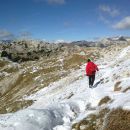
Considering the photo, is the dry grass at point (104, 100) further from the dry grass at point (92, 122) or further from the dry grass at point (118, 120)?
the dry grass at point (118, 120)

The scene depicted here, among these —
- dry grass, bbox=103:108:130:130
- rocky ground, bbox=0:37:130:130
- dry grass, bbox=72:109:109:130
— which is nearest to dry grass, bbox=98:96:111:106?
rocky ground, bbox=0:37:130:130

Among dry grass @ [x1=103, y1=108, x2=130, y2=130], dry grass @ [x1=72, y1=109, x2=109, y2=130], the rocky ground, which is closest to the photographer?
dry grass @ [x1=103, y1=108, x2=130, y2=130]

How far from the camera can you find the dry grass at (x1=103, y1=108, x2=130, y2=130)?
566 inches

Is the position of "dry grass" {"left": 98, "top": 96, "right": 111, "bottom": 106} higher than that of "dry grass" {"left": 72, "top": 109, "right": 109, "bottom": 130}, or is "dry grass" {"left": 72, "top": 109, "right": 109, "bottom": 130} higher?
"dry grass" {"left": 98, "top": 96, "right": 111, "bottom": 106}

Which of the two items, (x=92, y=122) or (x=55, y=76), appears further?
(x=55, y=76)

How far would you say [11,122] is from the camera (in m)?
17.0

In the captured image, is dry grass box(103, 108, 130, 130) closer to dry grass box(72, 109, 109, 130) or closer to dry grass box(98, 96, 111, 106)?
dry grass box(72, 109, 109, 130)

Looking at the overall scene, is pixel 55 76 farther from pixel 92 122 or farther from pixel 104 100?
pixel 92 122

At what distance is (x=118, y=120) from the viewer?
588 inches

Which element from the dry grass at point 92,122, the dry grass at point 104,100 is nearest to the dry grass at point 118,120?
the dry grass at point 92,122

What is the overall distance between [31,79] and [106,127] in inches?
2181

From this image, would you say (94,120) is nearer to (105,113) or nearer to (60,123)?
(105,113)

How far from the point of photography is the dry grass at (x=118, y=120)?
14.4m

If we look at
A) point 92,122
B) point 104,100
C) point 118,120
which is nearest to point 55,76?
point 104,100
